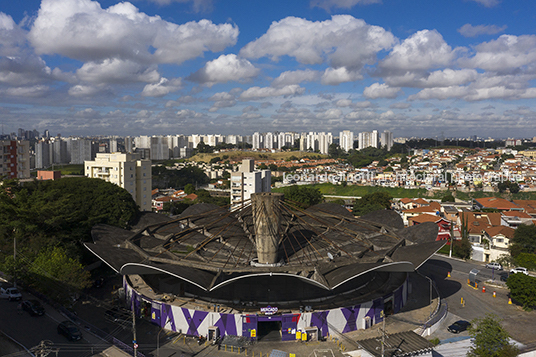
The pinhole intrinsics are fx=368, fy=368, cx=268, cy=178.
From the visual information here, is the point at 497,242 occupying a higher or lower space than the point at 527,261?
lower

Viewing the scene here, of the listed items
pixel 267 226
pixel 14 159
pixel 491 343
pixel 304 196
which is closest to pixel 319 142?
pixel 304 196

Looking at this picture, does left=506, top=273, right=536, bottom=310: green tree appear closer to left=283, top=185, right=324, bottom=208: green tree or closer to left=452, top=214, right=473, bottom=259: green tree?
left=452, top=214, right=473, bottom=259: green tree

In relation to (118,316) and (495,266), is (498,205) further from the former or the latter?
Result: (118,316)

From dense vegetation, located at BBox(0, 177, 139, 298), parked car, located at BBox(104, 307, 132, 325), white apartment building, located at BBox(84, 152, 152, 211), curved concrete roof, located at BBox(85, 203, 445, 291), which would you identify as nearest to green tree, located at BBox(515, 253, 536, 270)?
curved concrete roof, located at BBox(85, 203, 445, 291)

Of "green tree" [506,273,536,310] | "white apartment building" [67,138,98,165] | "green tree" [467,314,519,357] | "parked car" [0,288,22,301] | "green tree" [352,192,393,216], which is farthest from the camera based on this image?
"white apartment building" [67,138,98,165]

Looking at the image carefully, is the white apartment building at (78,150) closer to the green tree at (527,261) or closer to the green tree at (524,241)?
the green tree at (524,241)

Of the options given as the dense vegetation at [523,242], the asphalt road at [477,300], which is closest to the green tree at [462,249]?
the asphalt road at [477,300]

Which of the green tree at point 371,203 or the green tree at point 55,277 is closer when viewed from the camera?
the green tree at point 55,277
